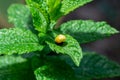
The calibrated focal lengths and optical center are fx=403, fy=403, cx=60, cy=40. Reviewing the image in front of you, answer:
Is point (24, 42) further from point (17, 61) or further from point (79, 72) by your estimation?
point (79, 72)

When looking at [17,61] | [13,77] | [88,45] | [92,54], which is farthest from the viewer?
[88,45]

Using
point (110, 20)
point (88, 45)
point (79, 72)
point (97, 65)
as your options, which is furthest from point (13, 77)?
point (110, 20)

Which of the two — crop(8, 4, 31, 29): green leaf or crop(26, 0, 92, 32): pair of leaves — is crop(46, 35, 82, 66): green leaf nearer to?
crop(26, 0, 92, 32): pair of leaves

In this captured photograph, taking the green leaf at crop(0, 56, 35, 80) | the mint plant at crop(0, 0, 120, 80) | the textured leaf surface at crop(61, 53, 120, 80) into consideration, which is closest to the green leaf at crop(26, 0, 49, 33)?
the mint plant at crop(0, 0, 120, 80)

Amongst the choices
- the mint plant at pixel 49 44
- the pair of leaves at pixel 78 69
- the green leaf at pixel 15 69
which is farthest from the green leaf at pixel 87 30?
the green leaf at pixel 15 69

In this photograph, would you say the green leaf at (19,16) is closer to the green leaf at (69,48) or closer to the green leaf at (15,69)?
the green leaf at (15,69)

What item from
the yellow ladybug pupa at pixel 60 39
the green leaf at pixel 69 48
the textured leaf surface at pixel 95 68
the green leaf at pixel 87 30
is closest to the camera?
the green leaf at pixel 69 48
